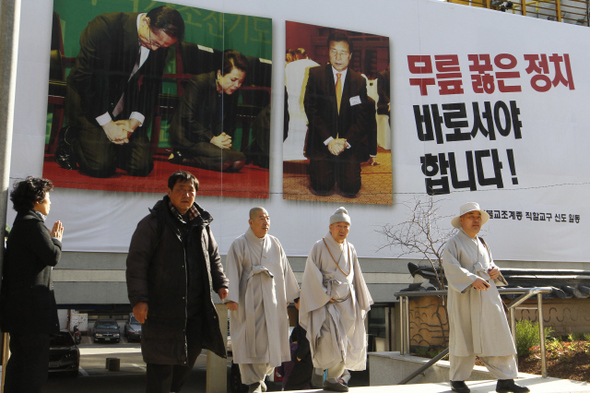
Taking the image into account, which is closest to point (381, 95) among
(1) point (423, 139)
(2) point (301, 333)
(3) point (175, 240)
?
(1) point (423, 139)

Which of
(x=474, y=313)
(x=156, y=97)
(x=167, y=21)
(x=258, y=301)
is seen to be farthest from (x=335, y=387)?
(x=167, y=21)

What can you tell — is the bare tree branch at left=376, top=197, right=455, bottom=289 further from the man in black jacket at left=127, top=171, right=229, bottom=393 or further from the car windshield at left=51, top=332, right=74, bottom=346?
the man in black jacket at left=127, top=171, right=229, bottom=393

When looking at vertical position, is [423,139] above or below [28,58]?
below

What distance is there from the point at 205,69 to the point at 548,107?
9.46 meters

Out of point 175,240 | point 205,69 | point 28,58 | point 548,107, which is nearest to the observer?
point 175,240

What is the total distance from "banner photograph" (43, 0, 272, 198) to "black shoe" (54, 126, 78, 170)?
20 mm

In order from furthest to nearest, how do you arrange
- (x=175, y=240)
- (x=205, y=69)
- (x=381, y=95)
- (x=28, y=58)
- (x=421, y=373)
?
(x=381, y=95) → (x=205, y=69) → (x=28, y=58) → (x=421, y=373) → (x=175, y=240)

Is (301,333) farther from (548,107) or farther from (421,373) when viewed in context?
(548,107)

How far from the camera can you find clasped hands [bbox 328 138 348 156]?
15039mm

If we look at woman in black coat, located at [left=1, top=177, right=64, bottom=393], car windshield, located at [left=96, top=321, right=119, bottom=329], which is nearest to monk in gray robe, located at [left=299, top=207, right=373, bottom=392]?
woman in black coat, located at [left=1, top=177, right=64, bottom=393]

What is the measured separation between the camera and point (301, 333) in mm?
7723

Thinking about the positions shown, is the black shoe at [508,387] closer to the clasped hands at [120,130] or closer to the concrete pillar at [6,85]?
the concrete pillar at [6,85]

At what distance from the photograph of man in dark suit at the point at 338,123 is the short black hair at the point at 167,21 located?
10.9 feet

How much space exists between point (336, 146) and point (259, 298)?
972cm
